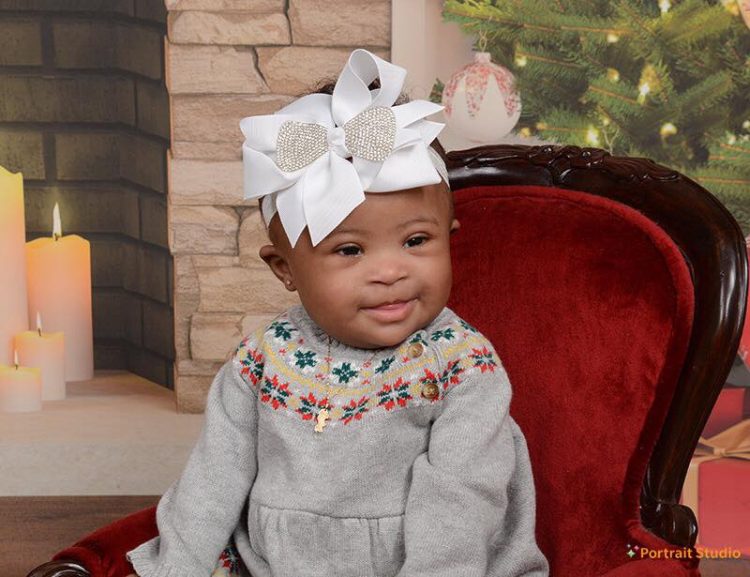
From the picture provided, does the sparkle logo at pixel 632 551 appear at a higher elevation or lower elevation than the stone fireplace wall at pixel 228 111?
lower

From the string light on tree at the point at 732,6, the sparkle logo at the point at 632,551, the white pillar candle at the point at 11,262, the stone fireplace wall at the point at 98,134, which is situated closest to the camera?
the sparkle logo at the point at 632,551

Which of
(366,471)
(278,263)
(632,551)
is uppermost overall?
(278,263)

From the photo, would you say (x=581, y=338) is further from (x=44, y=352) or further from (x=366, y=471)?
(x=44, y=352)

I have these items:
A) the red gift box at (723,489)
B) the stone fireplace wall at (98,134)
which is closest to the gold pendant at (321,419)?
the red gift box at (723,489)

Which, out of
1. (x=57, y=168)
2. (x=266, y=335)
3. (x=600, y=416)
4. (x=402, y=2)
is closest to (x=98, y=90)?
(x=57, y=168)

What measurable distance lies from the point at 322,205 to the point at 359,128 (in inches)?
3.7

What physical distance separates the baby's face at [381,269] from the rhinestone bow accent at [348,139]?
0.17ft

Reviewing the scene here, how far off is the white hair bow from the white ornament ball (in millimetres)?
1086

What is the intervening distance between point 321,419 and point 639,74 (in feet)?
4.57

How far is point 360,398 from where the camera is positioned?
1.30 metres

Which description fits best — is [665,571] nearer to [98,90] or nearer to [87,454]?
[87,454]

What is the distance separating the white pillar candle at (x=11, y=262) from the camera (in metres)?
2.67

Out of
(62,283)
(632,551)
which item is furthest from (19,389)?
(632,551)

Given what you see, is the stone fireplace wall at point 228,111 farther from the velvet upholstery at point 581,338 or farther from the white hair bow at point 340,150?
the white hair bow at point 340,150
